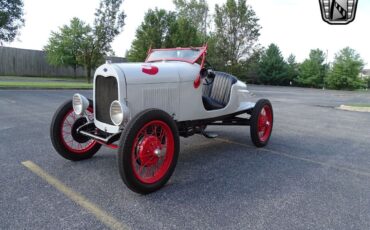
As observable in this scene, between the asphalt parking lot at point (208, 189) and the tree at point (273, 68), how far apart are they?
1543 inches

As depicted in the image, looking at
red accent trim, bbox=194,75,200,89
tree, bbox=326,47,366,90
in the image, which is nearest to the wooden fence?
red accent trim, bbox=194,75,200,89

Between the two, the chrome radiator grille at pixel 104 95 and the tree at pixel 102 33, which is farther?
the tree at pixel 102 33

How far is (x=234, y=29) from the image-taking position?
122 feet

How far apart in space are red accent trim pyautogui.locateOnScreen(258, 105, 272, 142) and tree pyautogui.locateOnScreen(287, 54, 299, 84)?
4182 centimetres

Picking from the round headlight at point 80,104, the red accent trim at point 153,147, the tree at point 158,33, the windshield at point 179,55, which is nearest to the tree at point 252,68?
the tree at point 158,33

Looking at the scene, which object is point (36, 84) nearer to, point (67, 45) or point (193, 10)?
point (67, 45)

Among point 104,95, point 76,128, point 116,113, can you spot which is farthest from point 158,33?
point 116,113

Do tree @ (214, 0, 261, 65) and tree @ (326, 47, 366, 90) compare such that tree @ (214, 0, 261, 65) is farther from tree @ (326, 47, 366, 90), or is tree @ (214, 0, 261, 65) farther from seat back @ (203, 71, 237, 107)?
seat back @ (203, 71, 237, 107)

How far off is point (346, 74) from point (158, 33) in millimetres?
32805

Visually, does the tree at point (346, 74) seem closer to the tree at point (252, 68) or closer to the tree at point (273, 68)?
the tree at point (273, 68)

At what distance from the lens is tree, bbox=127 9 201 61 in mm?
24250

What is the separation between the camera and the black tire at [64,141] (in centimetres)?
374

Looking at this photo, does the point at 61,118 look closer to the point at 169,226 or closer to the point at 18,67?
the point at 169,226

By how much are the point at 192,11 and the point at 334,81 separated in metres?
24.9
